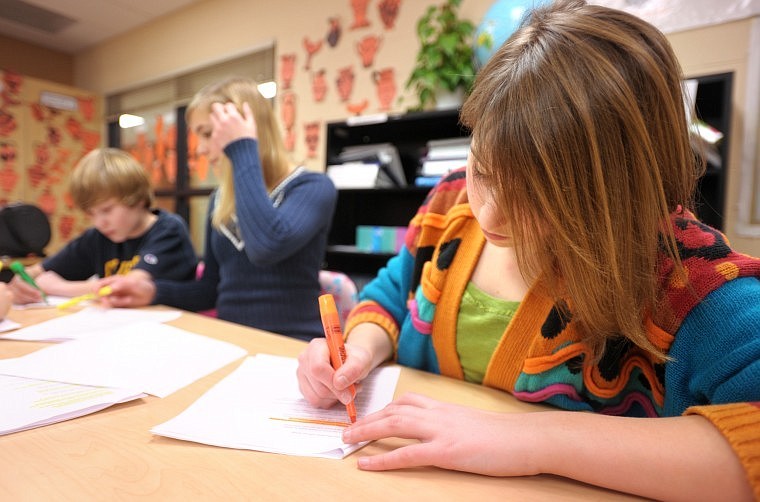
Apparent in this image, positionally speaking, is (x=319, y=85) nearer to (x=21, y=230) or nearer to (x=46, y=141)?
(x=21, y=230)

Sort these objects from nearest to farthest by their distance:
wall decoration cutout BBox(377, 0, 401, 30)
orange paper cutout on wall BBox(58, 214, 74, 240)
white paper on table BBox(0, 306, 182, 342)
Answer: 1. white paper on table BBox(0, 306, 182, 342)
2. wall decoration cutout BBox(377, 0, 401, 30)
3. orange paper cutout on wall BBox(58, 214, 74, 240)

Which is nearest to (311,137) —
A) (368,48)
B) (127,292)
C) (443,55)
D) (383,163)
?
(368,48)

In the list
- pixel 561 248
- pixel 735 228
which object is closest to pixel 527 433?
pixel 561 248

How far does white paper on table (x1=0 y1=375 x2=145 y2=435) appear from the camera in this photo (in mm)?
464

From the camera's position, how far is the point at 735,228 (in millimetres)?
1490

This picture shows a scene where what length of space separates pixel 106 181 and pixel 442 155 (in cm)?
122

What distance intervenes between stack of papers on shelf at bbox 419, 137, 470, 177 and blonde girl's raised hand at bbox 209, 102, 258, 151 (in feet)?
2.88

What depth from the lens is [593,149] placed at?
41 cm

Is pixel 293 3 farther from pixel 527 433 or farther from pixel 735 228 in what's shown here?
pixel 527 433

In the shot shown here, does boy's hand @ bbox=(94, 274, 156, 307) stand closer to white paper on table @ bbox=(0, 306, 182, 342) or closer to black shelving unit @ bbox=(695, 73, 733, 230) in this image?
white paper on table @ bbox=(0, 306, 182, 342)

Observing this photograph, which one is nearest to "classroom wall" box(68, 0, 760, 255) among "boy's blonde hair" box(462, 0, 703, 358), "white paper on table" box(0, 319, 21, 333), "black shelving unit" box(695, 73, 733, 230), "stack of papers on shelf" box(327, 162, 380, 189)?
"black shelving unit" box(695, 73, 733, 230)

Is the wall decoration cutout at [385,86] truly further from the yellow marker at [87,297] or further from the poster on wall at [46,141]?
the poster on wall at [46,141]

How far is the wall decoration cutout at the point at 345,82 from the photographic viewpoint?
2.54m

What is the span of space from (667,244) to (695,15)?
1654 mm
